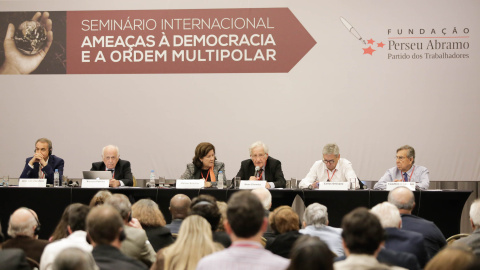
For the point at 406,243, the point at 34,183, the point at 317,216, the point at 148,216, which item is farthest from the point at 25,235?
the point at 34,183

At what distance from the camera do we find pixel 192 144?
8.53 m

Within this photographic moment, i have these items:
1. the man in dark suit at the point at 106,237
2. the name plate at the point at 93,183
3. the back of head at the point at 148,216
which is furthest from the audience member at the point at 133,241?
the name plate at the point at 93,183

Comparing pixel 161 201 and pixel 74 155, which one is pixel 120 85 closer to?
pixel 74 155

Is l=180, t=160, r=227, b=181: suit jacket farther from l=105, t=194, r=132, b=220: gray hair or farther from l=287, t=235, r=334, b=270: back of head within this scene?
l=287, t=235, r=334, b=270: back of head

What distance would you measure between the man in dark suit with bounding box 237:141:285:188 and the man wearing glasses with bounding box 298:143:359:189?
28 cm

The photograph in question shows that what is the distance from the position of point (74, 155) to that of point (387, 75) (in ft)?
13.4

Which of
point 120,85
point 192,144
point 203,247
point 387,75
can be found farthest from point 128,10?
point 203,247

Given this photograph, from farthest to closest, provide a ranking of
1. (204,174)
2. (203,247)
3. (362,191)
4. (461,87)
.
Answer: (461,87)
(204,174)
(362,191)
(203,247)

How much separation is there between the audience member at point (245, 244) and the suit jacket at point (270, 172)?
4.42 metres

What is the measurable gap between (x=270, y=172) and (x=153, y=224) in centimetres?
278

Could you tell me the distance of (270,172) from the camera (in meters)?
7.28

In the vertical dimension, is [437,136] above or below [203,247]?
above

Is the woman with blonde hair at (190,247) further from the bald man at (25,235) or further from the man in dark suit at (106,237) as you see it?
the bald man at (25,235)

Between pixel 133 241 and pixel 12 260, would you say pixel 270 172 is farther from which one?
pixel 12 260
